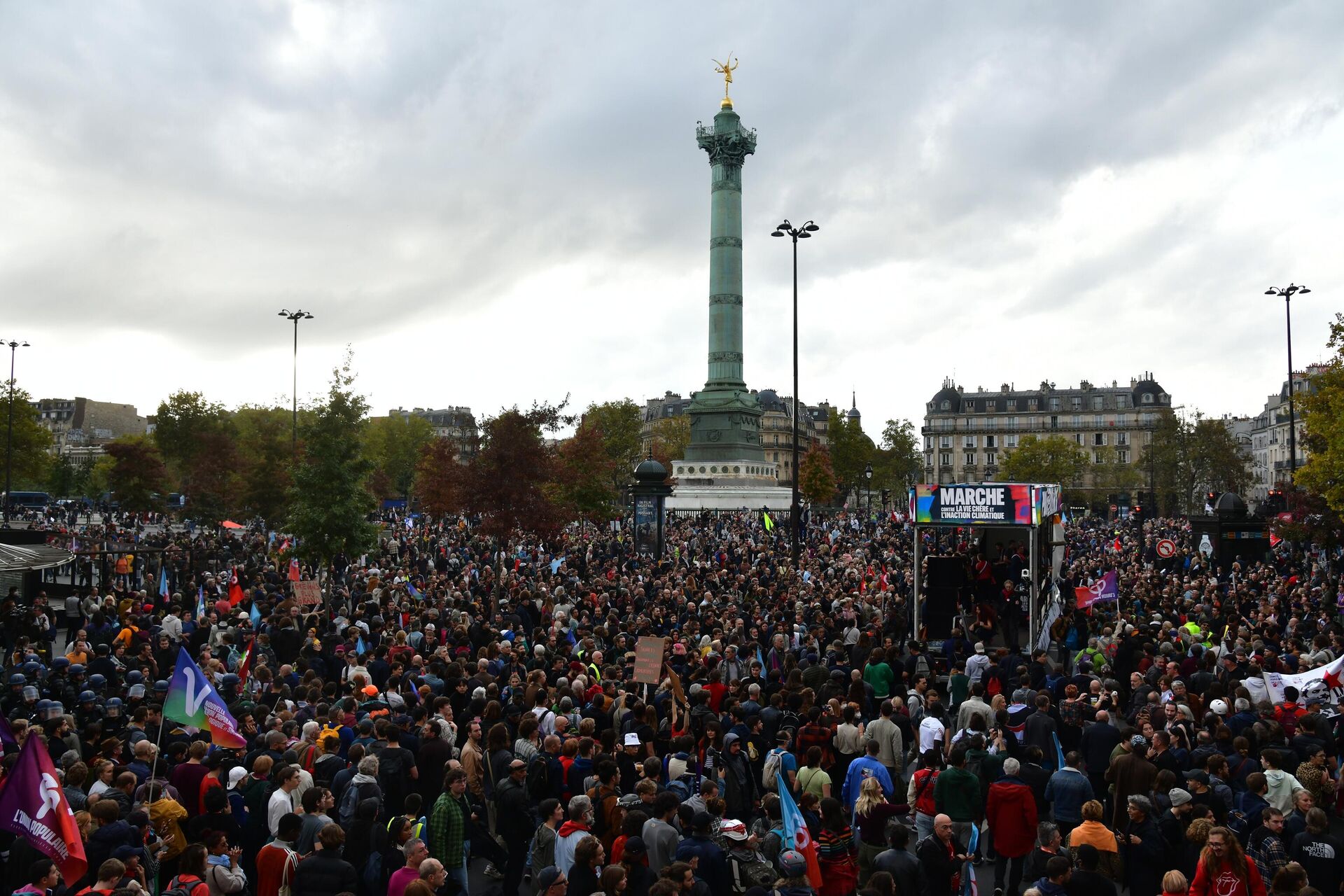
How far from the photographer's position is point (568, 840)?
772cm

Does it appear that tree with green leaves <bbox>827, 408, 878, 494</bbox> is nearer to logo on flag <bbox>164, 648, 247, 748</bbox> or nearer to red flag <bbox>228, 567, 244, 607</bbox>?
red flag <bbox>228, 567, 244, 607</bbox>

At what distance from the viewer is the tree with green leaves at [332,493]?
27.3 meters

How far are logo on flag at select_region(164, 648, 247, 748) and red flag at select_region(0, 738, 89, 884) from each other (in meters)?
2.40

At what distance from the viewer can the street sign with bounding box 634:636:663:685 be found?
12453 millimetres

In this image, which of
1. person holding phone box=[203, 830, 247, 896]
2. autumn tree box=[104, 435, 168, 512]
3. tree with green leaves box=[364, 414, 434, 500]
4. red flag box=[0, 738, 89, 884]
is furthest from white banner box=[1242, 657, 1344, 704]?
tree with green leaves box=[364, 414, 434, 500]

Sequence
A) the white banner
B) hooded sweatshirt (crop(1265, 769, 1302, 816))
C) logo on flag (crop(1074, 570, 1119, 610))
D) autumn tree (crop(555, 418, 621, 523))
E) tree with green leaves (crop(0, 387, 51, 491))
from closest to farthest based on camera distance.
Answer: hooded sweatshirt (crop(1265, 769, 1302, 816)) → the white banner → logo on flag (crop(1074, 570, 1119, 610)) → autumn tree (crop(555, 418, 621, 523)) → tree with green leaves (crop(0, 387, 51, 491))

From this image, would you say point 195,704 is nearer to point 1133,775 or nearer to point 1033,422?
point 1133,775

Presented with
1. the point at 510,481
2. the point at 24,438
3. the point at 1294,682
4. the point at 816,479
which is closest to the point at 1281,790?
the point at 1294,682

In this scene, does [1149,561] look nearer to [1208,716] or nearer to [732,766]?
[1208,716]

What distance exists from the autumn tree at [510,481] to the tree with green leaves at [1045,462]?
72585 mm

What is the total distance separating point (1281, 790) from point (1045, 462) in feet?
323

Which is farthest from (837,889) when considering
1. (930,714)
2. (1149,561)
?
(1149,561)

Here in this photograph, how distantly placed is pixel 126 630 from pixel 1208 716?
15375 mm

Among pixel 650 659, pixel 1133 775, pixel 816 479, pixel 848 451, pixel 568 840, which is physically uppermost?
pixel 848 451
